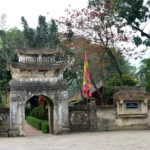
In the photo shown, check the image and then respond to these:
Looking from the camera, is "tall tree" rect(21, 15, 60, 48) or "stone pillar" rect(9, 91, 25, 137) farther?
"tall tree" rect(21, 15, 60, 48)

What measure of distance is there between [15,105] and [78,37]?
8627mm

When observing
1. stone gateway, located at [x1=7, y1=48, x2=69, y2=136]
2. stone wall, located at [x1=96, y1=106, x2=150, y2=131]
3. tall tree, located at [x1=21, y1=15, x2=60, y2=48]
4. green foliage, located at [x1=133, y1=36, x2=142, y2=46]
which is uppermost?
tall tree, located at [x1=21, y1=15, x2=60, y2=48]

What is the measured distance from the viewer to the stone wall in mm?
20984

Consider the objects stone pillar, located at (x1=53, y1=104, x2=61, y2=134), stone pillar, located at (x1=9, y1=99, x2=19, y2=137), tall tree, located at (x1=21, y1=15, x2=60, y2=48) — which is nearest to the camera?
stone pillar, located at (x1=9, y1=99, x2=19, y2=137)

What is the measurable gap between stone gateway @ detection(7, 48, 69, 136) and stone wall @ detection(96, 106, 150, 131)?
7.26 ft

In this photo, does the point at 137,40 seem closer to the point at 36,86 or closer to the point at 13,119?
the point at 36,86

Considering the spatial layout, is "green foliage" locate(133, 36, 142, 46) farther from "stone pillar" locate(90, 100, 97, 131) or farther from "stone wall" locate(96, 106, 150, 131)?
"stone pillar" locate(90, 100, 97, 131)

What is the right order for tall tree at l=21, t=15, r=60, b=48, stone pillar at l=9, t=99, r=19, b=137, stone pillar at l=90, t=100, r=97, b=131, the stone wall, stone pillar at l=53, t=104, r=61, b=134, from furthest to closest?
tall tree at l=21, t=15, r=60, b=48
the stone wall
stone pillar at l=90, t=100, r=97, b=131
stone pillar at l=53, t=104, r=61, b=134
stone pillar at l=9, t=99, r=19, b=137

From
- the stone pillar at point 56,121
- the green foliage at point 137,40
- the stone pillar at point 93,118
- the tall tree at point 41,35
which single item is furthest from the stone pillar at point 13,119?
the tall tree at point 41,35

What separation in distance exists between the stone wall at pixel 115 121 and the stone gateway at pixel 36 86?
7.26 feet

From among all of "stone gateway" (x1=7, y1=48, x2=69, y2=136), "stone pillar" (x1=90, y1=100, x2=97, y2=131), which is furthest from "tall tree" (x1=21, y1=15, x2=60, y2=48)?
"stone pillar" (x1=90, y1=100, x2=97, y2=131)

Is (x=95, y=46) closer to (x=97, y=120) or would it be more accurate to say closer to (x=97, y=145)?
(x=97, y=120)

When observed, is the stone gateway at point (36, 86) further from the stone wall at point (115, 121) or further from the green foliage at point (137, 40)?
the green foliage at point (137, 40)

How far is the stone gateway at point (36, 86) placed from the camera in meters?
19.5
